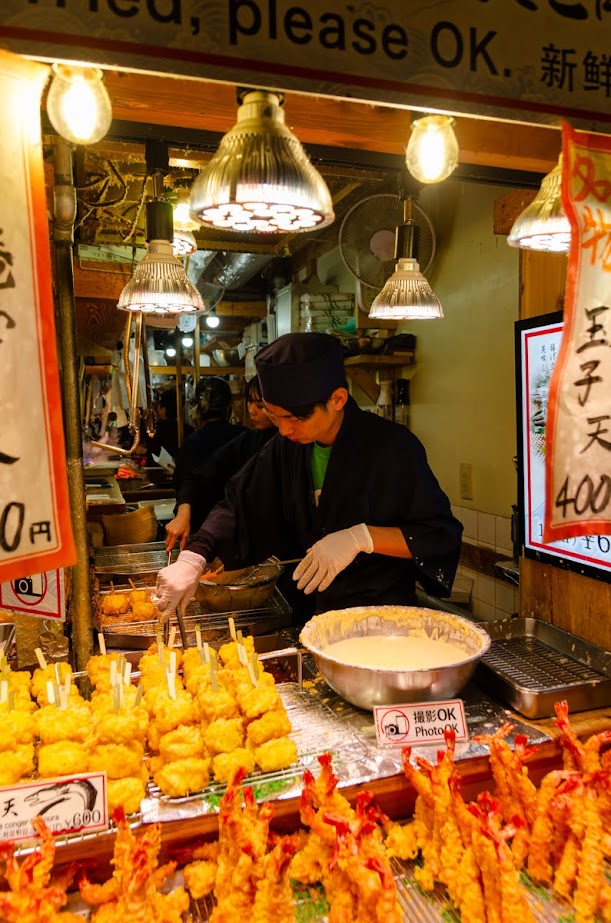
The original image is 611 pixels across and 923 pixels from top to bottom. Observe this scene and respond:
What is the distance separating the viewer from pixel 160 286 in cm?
355

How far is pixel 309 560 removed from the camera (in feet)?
10.5

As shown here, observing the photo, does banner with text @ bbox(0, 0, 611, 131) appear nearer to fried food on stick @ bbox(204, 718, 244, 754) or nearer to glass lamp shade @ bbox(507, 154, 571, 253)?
glass lamp shade @ bbox(507, 154, 571, 253)

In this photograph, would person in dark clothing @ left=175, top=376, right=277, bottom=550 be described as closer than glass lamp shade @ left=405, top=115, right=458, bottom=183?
No

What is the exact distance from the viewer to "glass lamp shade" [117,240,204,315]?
344cm

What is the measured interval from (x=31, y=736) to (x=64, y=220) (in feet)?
5.73

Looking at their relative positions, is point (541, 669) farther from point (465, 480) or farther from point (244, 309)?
point (244, 309)

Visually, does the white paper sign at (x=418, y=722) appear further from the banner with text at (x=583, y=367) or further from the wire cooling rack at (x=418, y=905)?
the banner with text at (x=583, y=367)

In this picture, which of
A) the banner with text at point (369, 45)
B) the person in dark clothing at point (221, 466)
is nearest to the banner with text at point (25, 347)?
the banner with text at point (369, 45)

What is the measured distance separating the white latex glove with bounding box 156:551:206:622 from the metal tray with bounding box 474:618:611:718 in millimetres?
1412

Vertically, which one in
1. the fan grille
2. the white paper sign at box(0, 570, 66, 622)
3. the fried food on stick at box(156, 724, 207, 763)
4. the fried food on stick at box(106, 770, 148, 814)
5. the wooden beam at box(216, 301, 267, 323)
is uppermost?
the wooden beam at box(216, 301, 267, 323)

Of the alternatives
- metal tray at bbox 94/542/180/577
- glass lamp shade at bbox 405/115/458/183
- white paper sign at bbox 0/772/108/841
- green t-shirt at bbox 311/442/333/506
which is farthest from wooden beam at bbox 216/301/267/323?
white paper sign at bbox 0/772/108/841

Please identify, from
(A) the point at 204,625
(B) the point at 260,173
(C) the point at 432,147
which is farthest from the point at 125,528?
(B) the point at 260,173

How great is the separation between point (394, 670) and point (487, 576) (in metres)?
4.48

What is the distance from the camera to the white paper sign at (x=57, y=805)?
5.64 feet
